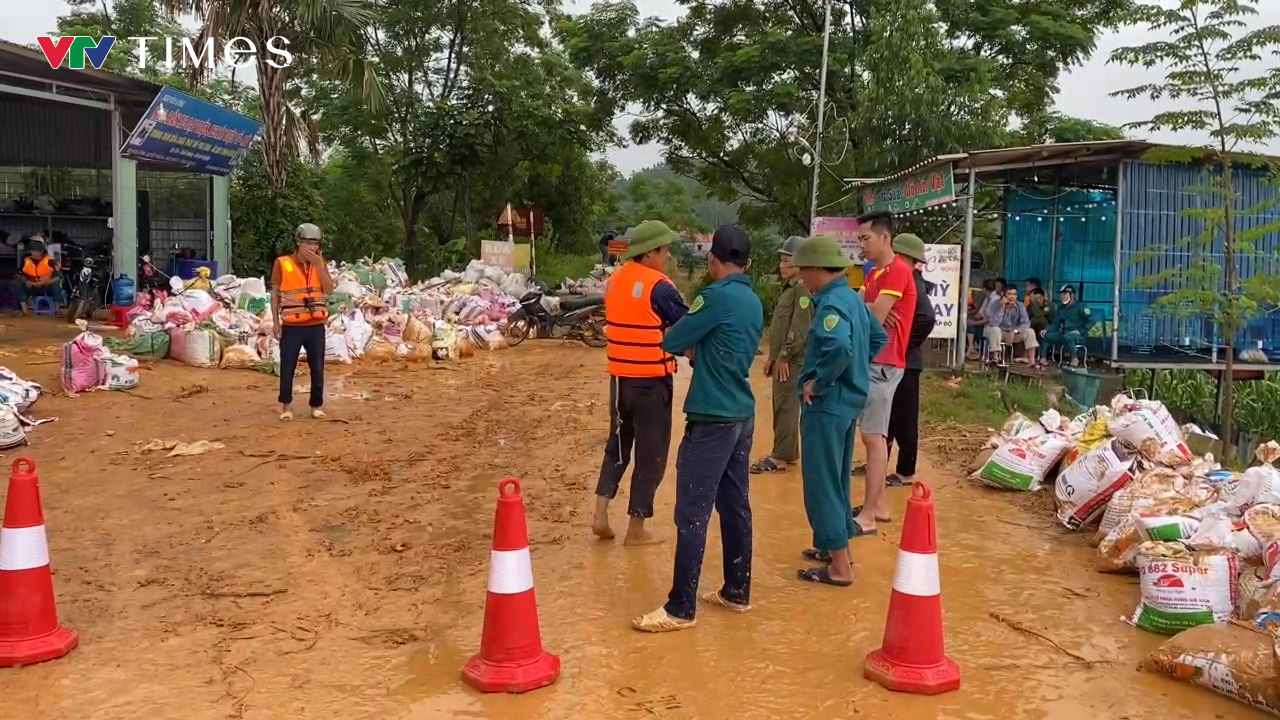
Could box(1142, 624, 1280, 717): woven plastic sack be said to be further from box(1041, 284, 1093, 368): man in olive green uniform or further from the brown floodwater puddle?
box(1041, 284, 1093, 368): man in olive green uniform

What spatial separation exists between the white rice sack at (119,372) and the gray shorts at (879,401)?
305 inches

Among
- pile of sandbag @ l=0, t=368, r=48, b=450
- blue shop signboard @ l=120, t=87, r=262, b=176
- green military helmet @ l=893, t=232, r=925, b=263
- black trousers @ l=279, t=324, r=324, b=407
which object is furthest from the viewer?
blue shop signboard @ l=120, t=87, r=262, b=176

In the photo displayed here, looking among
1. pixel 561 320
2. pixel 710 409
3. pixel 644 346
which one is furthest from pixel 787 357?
pixel 561 320

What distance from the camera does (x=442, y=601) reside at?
4633mm

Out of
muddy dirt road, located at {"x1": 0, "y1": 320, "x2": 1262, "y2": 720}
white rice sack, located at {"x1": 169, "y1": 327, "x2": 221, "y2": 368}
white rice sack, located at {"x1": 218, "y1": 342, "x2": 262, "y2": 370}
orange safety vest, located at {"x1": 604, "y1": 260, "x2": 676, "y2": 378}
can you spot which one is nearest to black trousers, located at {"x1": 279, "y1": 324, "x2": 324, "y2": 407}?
muddy dirt road, located at {"x1": 0, "y1": 320, "x2": 1262, "y2": 720}

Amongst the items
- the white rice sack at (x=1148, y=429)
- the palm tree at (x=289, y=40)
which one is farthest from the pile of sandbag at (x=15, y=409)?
the palm tree at (x=289, y=40)

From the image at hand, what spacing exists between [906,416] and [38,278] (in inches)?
556

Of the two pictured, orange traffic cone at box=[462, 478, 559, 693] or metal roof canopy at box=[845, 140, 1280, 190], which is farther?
metal roof canopy at box=[845, 140, 1280, 190]

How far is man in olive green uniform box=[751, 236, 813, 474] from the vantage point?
21.9 ft

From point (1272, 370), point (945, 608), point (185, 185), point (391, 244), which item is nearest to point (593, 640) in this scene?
point (945, 608)

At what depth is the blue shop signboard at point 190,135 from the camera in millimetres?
14469

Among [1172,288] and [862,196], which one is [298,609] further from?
[862,196]

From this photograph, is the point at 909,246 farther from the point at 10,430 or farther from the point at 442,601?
the point at 10,430

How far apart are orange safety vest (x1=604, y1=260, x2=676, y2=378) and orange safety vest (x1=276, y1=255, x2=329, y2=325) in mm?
3985
